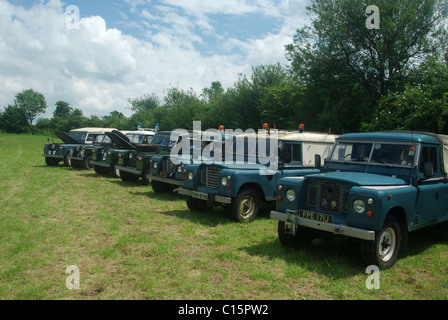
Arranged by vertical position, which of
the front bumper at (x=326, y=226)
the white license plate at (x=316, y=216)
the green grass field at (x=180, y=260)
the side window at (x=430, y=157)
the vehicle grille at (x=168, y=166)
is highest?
the side window at (x=430, y=157)

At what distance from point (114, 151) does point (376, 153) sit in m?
10.4

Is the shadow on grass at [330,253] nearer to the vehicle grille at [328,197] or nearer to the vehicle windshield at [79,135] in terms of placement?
the vehicle grille at [328,197]

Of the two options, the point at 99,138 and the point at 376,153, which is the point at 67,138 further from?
the point at 376,153

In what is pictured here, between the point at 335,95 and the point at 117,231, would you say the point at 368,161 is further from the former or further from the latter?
the point at 335,95

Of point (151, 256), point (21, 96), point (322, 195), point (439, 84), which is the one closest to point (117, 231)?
point (151, 256)

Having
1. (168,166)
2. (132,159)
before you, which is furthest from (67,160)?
(168,166)

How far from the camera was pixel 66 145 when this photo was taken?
17922 mm

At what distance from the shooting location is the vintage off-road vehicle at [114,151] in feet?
45.7

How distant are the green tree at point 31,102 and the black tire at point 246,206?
10937 centimetres

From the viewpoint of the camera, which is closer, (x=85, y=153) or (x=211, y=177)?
(x=211, y=177)

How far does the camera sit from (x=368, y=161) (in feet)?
20.0

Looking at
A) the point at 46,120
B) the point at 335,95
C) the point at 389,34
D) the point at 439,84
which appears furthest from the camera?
the point at 46,120

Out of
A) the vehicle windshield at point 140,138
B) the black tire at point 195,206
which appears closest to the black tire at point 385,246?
the black tire at point 195,206
